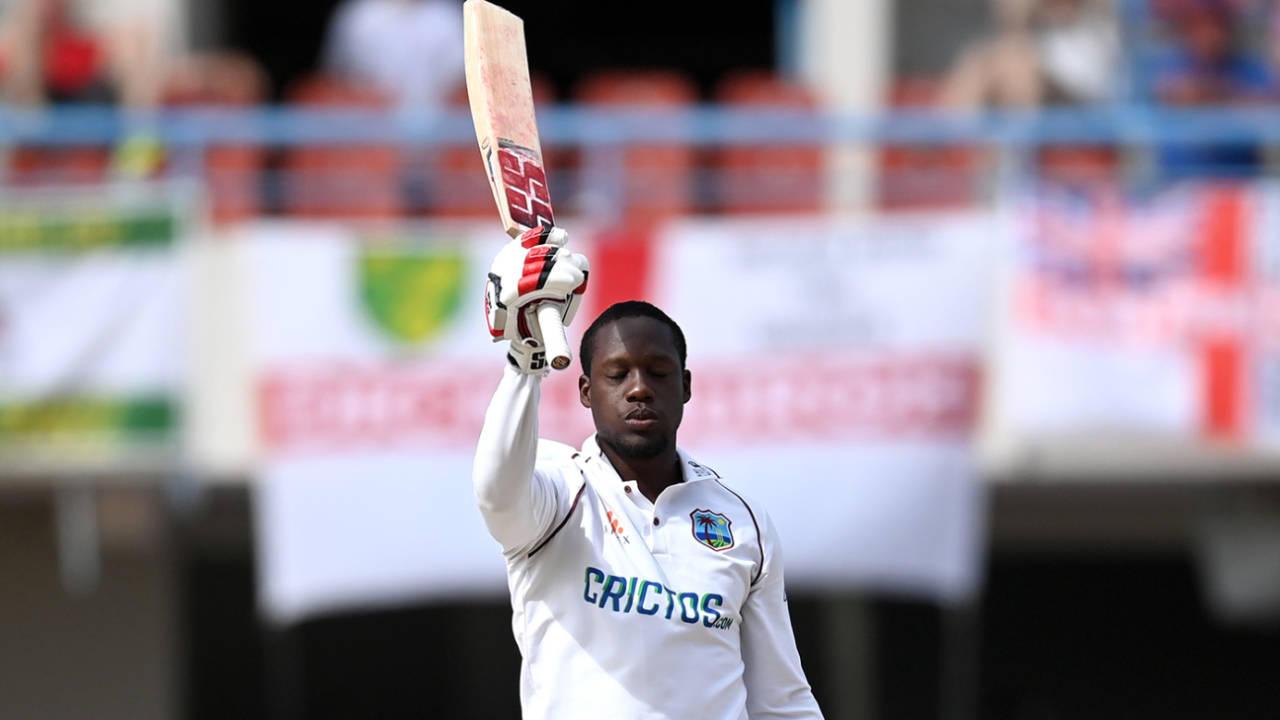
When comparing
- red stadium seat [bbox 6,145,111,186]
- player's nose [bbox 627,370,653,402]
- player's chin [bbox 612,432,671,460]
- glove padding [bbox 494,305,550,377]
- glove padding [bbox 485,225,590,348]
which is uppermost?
red stadium seat [bbox 6,145,111,186]

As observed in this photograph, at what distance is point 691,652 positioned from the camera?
11.1 feet

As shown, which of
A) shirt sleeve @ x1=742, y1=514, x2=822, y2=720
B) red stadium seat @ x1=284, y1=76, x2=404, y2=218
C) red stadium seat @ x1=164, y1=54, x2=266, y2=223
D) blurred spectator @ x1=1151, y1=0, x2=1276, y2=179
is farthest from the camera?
blurred spectator @ x1=1151, y1=0, x2=1276, y2=179

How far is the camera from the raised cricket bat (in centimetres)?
349

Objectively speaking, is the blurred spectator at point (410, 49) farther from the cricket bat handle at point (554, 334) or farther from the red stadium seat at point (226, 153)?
the cricket bat handle at point (554, 334)

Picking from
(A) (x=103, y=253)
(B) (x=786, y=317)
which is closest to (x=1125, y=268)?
(B) (x=786, y=317)

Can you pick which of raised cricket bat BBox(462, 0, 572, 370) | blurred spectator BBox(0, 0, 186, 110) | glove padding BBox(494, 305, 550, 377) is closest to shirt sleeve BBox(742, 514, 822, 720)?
glove padding BBox(494, 305, 550, 377)

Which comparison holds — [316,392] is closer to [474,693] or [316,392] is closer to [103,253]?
[103,253]

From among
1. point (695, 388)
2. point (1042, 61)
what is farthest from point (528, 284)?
point (1042, 61)

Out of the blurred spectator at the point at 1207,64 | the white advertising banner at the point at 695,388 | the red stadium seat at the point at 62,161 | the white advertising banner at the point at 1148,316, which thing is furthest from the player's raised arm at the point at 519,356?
the blurred spectator at the point at 1207,64

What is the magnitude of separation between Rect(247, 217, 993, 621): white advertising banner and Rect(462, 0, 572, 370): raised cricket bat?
473 centimetres

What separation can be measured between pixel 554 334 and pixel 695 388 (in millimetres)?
5306

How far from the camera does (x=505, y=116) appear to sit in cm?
362

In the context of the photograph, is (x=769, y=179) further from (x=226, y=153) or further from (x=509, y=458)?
(x=509, y=458)

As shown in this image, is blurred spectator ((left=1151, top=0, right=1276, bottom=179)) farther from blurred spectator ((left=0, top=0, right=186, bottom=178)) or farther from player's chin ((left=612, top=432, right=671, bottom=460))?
player's chin ((left=612, top=432, right=671, bottom=460))
